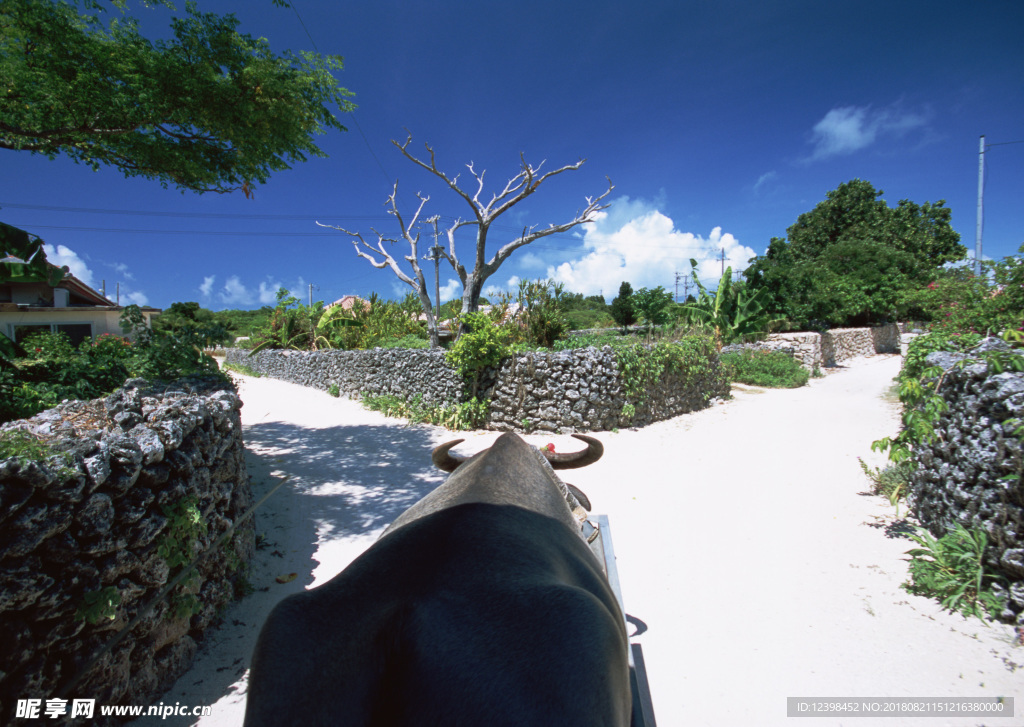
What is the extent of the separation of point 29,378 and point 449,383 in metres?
6.61

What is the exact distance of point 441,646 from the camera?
40.4 inches

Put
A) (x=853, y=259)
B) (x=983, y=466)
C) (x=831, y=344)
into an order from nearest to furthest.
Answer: (x=983, y=466)
(x=831, y=344)
(x=853, y=259)

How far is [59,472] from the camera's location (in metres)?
1.96

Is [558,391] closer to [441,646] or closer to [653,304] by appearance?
[441,646]

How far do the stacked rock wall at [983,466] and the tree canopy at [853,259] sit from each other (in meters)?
15.9

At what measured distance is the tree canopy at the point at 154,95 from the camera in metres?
5.07

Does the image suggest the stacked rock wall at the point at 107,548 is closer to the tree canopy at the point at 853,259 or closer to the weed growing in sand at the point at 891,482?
the weed growing in sand at the point at 891,482

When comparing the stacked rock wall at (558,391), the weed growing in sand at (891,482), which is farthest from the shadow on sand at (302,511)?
the weed growing in sand at (891,482)

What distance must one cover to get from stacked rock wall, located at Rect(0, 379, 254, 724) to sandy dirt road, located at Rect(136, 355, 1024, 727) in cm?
45

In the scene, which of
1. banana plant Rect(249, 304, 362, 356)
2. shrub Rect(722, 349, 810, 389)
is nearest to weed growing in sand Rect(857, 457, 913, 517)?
shrub Rect(722, 349, 810, 389)

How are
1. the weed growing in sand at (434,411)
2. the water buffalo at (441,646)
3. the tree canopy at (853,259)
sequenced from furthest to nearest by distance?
the tree canopy at (853,259), the weed growing in sand at (434,411), the water buffalo at (441,646)

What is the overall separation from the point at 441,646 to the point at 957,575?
4531mm

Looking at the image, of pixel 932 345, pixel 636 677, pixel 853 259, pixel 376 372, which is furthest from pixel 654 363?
pixel 853 259

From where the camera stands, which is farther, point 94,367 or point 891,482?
point 891,482
